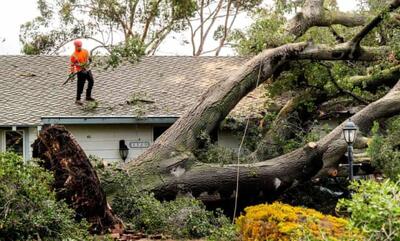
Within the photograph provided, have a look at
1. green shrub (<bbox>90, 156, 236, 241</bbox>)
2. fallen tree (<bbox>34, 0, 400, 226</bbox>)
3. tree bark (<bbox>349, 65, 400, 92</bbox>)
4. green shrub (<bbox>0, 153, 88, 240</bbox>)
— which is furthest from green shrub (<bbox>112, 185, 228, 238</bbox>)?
tree bark (<bbox>349, 65, 400, 92</bbox>)

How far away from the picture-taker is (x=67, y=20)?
29.8 metres

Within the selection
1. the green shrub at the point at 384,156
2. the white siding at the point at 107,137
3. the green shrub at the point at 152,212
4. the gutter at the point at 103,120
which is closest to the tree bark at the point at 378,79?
the green shrub at the point at 384,156

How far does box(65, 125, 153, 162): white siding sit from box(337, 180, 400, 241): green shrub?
1232cm

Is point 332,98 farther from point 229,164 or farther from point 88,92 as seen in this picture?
point 88,92

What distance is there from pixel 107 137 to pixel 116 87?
1960mm

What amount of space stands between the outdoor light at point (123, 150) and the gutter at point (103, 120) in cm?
77

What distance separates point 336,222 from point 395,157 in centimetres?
473

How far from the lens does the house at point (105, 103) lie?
→ 51.9ft

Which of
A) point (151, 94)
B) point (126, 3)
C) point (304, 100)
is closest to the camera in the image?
point (304, 100)

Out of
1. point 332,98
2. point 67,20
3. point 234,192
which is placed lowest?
point 234,192

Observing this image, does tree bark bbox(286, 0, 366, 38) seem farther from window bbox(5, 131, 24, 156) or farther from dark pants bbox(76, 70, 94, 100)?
window bbox(5, 131, 24, 156)

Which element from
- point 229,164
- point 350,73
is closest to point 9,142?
point 229,164

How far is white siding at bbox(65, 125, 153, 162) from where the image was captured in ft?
53.2

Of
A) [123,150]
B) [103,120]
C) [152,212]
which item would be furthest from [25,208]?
[123,150]
